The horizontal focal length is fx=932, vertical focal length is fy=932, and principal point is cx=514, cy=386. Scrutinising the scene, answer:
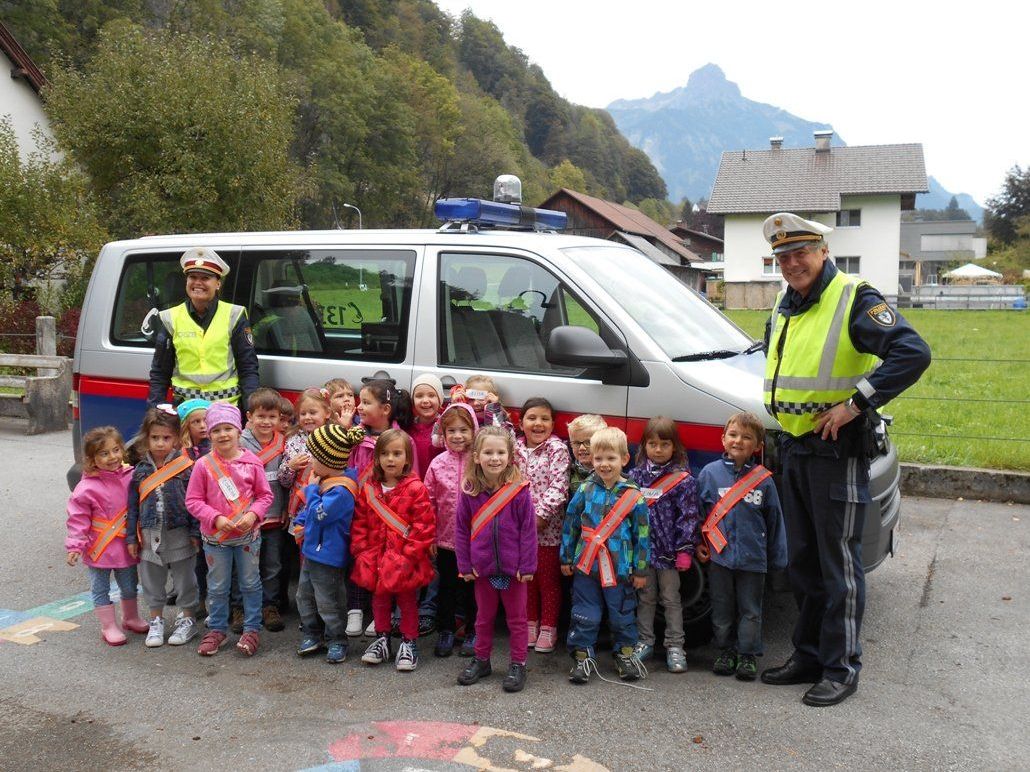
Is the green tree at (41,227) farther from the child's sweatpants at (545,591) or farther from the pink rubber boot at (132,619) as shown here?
the child's sweatpants at (545,591)

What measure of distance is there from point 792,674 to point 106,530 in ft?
11.9

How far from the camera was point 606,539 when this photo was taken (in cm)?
445

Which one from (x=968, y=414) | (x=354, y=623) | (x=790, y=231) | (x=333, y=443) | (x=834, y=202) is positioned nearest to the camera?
(x=790, y=231)

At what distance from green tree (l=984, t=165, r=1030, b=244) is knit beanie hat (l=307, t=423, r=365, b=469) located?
7633 centimetres

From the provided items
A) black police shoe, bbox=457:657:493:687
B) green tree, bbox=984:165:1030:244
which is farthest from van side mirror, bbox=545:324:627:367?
green tree, bbox=984:165:1030:244

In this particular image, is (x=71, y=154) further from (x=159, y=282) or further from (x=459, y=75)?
(x=459, y=75)

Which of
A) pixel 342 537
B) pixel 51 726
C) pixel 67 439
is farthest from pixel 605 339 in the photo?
pixel 67 439

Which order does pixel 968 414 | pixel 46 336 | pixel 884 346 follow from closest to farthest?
pixel 884 346, pixel 968 414, pixel 46 336

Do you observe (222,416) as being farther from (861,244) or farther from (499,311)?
(861,244)

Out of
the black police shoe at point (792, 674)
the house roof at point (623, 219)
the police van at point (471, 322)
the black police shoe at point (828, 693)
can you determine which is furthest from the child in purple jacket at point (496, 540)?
the house roof at point (623, 219)

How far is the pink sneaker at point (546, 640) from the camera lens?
482 centimetres

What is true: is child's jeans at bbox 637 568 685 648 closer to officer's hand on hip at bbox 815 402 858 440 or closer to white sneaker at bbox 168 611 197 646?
officer's hand on hip at bbox 815 402 858 440

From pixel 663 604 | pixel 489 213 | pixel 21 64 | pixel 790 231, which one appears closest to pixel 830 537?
pixel 663 604

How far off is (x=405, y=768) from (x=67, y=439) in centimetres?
940
